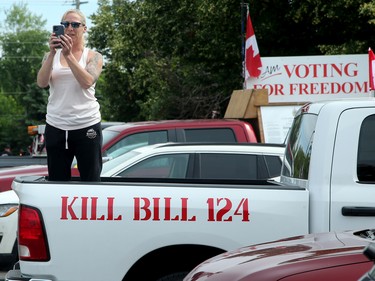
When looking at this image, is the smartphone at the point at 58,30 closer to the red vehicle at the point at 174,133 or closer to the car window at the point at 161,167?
the car window at the point at 161,167

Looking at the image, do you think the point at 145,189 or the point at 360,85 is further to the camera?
the point at 360,85

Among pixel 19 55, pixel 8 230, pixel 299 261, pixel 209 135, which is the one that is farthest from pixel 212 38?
pixel 19 55

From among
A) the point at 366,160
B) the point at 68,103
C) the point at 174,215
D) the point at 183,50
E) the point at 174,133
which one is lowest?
the point at 174,133

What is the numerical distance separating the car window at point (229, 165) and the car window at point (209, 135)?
8.56 ft

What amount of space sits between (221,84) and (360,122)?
27.8 m

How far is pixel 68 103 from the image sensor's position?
6824mm

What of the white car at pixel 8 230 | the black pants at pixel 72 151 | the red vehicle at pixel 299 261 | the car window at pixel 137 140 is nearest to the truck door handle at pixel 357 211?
the red vehicle at pixel 299 261

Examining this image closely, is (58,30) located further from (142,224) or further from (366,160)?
(366,160)

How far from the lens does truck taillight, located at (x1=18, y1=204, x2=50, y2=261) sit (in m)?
5.73

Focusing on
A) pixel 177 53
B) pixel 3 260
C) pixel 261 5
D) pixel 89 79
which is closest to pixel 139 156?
pixel 3 260

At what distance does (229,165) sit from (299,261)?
5823 millimetres

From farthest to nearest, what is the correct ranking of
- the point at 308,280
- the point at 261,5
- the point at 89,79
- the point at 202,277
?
the point at 261,5, the point at 89,79, the point at 202,277, the point at 308,280

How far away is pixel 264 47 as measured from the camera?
31.0 metres

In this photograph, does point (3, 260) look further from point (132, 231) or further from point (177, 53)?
point (177, 53)
